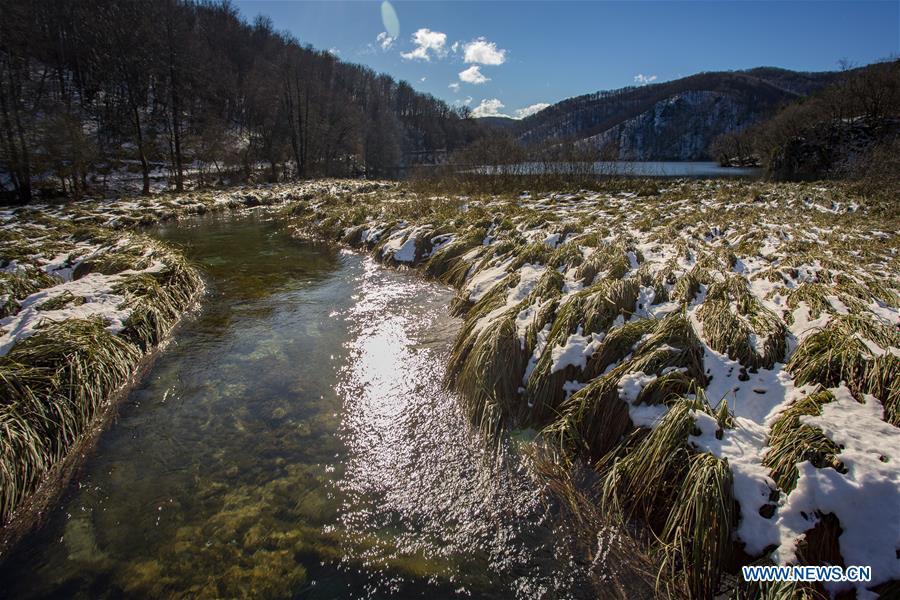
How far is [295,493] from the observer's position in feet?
11.4

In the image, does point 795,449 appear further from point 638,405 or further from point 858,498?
point 638,405

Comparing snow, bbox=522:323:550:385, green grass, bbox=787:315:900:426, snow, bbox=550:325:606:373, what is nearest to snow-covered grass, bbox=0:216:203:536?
snow, bbox=522:323:550:385

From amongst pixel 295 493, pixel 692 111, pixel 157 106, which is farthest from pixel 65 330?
pixel 692 111

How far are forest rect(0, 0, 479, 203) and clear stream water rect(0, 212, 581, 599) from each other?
72.7 feet

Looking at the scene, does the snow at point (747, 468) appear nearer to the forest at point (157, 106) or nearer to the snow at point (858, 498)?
the snow at point (858, 498)

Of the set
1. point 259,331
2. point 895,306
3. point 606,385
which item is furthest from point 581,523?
point 259,331

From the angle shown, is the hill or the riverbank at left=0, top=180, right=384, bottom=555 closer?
the riverbank at left=0, top=180, right=384, bottom=555

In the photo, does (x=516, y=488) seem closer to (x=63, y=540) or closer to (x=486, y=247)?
(x=63, y=540)

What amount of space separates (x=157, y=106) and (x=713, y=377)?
64.6 metres

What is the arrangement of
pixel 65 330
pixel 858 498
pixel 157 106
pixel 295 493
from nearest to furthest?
pixel 858 498
pixel 295 493
pixel 65 330
pixel 157 106

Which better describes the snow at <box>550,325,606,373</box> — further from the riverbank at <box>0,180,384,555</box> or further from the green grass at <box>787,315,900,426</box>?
the riverbank at <box>0,180,384,555</box>

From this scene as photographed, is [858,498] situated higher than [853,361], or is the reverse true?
[853,361]

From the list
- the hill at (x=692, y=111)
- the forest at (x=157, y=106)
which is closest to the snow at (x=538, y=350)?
the forest at (x=157, y=106)

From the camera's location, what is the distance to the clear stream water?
2748 mm
